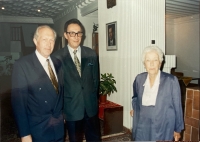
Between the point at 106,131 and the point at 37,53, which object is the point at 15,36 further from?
the point at 106,131

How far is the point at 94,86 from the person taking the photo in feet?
5.01

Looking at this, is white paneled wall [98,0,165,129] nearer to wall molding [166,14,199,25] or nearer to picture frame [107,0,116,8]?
picture frame [107,0,116,8]

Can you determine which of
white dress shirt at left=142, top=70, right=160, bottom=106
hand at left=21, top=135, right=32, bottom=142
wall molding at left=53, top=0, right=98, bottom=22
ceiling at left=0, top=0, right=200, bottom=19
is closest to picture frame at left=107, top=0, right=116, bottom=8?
wall molding at left=53, top=0, right=98, bottom=22

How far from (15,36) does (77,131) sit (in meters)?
1.03

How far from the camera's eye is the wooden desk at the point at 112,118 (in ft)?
7.68

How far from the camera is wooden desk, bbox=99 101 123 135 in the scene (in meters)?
2.34

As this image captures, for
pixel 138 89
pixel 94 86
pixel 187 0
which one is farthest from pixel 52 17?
pixel 187 0

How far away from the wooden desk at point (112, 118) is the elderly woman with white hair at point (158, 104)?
42.9 inches

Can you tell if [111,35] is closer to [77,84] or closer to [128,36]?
[128,36]

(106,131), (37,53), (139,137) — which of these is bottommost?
(106,131)

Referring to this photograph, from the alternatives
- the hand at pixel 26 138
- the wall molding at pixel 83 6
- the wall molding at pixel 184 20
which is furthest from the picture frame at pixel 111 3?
the wall molding at pixel 184 20

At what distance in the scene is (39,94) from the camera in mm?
1125

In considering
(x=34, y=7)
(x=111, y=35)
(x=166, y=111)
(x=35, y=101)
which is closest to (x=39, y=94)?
(x=35, y=101)

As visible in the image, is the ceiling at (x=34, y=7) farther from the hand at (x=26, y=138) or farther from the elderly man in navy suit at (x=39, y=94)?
the hand at (x=26, y=138)
